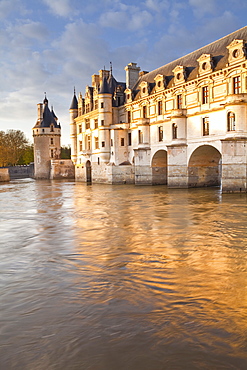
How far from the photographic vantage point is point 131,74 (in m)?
44.7

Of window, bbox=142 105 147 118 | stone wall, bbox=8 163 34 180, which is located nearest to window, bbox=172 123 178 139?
window, bbox=142 105 147 118

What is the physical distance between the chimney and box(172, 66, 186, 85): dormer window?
12740 millimetres

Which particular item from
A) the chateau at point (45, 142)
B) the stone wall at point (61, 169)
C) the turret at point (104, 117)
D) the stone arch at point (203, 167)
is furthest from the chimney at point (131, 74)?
the chateau at point (45, 142)

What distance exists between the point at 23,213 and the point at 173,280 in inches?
510

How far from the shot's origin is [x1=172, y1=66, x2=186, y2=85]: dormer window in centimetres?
3155

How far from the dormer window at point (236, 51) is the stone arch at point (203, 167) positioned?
761 centimetres

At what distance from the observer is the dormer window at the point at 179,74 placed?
31.5m

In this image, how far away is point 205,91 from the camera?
2931cm

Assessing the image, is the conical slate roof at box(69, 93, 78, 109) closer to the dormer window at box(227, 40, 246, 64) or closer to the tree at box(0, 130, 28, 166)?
the tree at box(0, 130, 28, 166)

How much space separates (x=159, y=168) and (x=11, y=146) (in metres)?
58.9

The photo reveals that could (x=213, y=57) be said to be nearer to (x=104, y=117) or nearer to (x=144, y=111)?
(x=144, y=111)

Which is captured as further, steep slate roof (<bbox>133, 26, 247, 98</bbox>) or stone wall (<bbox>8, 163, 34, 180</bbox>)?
stone wall (<bbox>8, 163, 34, 180</bbox>)

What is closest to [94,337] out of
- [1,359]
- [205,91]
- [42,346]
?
[42,346]

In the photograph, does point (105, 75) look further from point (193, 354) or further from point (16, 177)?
point (193, 354)
